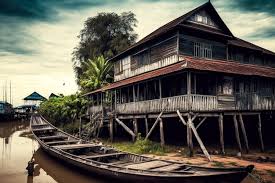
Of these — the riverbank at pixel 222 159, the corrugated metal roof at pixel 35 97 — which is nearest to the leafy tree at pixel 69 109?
the riverbank at pixel 222 159

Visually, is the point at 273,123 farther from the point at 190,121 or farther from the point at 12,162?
the point at 12,162

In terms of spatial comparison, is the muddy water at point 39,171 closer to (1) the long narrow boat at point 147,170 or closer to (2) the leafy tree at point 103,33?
(1) the long narrow boat at point 147,170

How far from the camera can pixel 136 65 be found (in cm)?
2161

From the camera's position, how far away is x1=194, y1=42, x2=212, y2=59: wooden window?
698 inches

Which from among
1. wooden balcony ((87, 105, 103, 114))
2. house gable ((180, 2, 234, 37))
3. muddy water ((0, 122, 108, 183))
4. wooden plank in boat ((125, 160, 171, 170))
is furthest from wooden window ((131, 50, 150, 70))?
wooden plank in boat ((125, 160, 171, 170))

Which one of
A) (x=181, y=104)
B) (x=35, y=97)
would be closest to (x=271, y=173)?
(x=181, y=104)

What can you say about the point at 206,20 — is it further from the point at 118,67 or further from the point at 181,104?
the point at 118,67

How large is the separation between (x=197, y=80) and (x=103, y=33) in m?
24.8

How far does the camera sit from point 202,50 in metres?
18.0

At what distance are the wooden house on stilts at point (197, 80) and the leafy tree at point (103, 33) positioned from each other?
17.5 meters

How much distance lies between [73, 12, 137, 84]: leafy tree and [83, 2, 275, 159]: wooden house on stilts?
1751cm

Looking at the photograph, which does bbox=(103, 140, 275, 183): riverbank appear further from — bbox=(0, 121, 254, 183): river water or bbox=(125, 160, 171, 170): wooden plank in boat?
bbox=(125, 160, 171, 170): wooden plank in boat

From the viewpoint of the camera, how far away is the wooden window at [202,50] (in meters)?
17.7

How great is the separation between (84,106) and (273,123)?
738 inches
